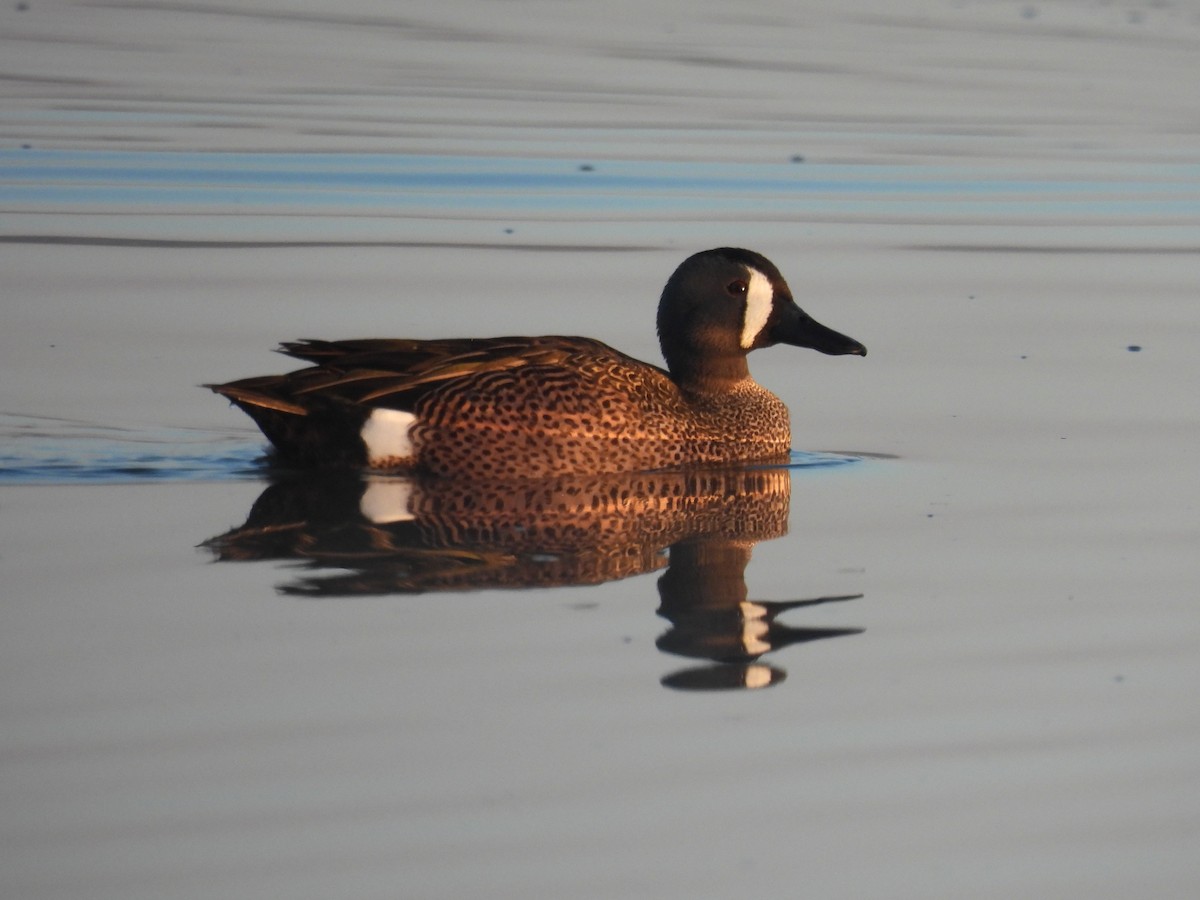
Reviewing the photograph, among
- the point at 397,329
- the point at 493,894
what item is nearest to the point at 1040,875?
the point at 493,894

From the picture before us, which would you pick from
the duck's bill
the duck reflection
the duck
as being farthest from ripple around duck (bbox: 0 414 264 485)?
the duck's bill

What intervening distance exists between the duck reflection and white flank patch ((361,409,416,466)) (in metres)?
0.12

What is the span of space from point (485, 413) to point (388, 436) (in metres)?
0.32

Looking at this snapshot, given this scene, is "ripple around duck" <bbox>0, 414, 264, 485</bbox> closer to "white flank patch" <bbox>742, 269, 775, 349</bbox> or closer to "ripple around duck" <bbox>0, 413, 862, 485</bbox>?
"ripple around duck" <bbox>0, 413, 862, 485</bbox>

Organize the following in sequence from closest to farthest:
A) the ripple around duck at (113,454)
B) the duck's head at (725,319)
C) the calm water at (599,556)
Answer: the calm water at (599,556) → the ripple around duck at (113,454) → the duck's head at (725,319)

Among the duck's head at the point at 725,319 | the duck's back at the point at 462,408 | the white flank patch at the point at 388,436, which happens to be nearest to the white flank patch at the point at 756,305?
the duck's head at the point at 725,319

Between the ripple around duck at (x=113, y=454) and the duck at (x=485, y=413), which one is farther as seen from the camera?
the duck at (x=485, y=413)

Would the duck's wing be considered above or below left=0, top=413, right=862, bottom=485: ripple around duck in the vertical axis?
above

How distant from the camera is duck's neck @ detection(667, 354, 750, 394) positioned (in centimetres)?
795

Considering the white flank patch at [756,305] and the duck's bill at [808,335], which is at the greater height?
the white flank patch at [756,305]

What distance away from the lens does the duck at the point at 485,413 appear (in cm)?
729

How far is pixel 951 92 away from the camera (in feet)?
60.5

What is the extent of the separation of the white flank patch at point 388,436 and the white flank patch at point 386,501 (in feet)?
0.50

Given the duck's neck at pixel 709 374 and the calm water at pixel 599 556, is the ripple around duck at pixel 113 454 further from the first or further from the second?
the duck's neck at pixel 709 374
